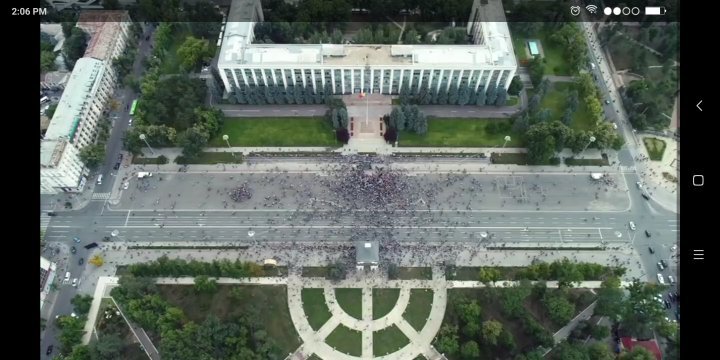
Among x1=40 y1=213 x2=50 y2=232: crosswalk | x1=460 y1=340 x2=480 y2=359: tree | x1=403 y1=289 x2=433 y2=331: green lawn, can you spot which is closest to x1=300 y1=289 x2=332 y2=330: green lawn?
x1=403 y1=289 x2=433 y2=331: green lawn

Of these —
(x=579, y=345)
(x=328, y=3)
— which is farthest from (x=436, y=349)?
(x=328, y=3)

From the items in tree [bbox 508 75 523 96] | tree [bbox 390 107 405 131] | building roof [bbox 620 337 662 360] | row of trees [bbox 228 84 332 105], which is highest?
tree [bbox 508 75 523 96]

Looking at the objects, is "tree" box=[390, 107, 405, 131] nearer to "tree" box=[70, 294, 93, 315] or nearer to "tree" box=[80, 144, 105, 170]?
"tree" box=[80, 144, 105, 170]

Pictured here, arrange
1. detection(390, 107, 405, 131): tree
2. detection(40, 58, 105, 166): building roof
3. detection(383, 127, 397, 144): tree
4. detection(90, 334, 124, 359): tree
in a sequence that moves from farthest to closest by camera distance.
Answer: detection(383, 127, 397, 144): tree → detection(390, 107, 405, 131): tree → detection(40, 58, 105, 166): building roof → detection(90, 334, 124, 359): tree

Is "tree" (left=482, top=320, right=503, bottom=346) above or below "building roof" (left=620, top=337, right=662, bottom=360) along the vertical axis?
above

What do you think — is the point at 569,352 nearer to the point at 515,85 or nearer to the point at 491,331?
the point at 491,331

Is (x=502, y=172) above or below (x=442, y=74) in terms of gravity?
below

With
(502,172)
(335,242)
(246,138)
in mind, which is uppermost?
(246,138)

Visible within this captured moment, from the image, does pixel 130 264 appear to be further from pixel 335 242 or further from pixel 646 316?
pixel 646 316
